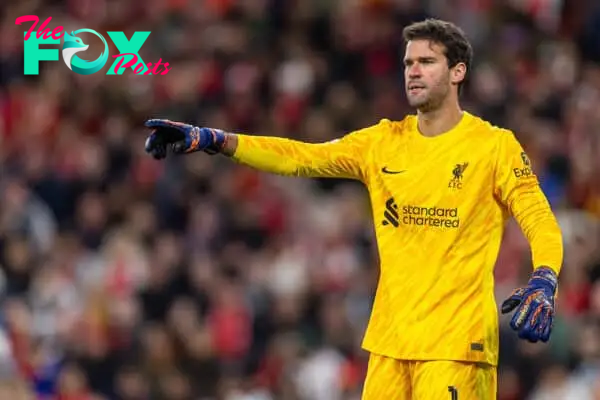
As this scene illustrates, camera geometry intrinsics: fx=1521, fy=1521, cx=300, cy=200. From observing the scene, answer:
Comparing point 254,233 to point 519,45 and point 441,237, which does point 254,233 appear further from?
point 441,237

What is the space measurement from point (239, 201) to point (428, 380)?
8613 millimetres

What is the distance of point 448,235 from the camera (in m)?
7.63

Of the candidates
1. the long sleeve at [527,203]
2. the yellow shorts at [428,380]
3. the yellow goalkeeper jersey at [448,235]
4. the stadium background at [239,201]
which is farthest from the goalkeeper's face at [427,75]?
the stadium background at [239,201]

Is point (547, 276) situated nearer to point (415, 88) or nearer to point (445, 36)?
point (415, 88)

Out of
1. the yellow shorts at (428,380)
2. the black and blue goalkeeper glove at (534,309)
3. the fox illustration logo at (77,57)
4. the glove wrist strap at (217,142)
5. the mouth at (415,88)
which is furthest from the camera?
the fox illustration logo at (77,57)

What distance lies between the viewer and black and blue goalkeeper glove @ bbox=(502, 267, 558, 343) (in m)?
6.95

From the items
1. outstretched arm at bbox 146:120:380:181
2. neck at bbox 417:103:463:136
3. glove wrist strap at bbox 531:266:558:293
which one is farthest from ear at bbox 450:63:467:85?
glove wrist strap at bbox 531:266:558:293

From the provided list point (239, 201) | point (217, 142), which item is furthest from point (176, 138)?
point (239, 201)

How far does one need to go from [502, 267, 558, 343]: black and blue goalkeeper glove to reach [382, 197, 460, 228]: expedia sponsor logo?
63 cm

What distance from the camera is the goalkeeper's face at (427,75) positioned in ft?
25.4

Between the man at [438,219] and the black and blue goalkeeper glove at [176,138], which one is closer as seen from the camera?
the man at [438,219]

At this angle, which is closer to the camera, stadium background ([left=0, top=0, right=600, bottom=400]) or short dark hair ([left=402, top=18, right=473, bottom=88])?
short dark hair ([left=402, top=18, right=473, bottom=88])

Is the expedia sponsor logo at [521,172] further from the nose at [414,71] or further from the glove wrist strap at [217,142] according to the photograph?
the glove wrist strap at [217,142]

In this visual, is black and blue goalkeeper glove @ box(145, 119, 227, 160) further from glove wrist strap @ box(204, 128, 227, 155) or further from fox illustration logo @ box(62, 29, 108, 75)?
fox illustration logo @ box(62, 29, 108, 75)
